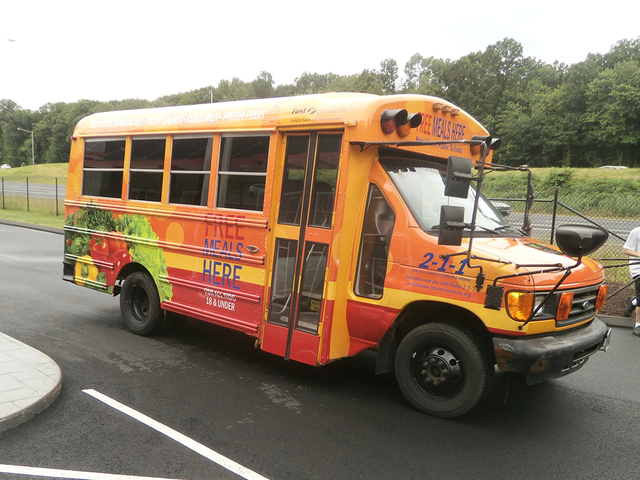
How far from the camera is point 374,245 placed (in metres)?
4.68

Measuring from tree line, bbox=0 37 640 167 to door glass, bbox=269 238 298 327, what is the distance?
59.7m

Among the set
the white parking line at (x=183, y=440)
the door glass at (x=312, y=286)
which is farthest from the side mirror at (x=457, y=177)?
the white parking line at (x=183, y=440)

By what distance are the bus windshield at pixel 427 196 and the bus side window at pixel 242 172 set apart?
1.33 metres

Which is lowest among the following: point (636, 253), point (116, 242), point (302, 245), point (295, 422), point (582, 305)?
point (295, 422)

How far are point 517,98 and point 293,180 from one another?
80.2 m

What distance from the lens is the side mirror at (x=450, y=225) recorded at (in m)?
3.83

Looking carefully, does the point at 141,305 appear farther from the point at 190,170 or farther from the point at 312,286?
the point at 312,286

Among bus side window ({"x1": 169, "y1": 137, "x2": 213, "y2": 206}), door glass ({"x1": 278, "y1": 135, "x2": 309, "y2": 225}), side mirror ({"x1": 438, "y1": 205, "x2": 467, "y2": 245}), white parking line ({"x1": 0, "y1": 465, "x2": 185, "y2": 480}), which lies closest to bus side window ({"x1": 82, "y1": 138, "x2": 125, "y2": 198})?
bus side window ({"x1": 169, "y1": 137, "x2": 213, "y2": 206})

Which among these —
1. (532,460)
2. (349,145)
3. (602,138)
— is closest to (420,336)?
(532,460)

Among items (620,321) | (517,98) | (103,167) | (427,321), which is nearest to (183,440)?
(427,321)

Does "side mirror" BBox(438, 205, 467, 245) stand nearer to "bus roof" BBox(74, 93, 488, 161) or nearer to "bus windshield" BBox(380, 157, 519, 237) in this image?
"bus windshield" BBox(380, 157, 519, 237)

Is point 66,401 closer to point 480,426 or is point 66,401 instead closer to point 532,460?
point 480,426

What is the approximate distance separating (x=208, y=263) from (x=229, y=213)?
2.25 feet

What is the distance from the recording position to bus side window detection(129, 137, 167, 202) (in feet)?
20.9
